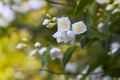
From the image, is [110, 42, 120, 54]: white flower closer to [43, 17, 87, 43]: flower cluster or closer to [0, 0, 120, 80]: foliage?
[0, 0, 120, 80]: foliage

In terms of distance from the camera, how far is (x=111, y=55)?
4.82 ft

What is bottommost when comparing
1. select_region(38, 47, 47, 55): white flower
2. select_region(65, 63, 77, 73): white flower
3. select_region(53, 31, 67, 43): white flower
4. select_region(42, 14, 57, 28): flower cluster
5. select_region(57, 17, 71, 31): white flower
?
select_region(53, 31, 67, 43): white flower

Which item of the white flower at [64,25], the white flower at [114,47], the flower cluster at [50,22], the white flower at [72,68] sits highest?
the white flower at [72,68]

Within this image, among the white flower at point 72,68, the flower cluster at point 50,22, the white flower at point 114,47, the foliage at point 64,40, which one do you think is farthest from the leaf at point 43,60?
the white flower at point 72,68

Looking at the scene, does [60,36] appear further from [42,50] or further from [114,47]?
[114,47]

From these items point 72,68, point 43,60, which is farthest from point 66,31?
point 72,68

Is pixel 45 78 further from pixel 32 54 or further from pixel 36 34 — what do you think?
pixel 32 54

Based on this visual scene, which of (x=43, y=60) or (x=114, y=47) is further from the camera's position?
(x=114, y=47)

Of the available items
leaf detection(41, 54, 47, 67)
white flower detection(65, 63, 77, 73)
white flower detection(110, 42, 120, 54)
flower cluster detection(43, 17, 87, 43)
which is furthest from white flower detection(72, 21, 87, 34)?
white flower detection(65, 63, 77, 73)

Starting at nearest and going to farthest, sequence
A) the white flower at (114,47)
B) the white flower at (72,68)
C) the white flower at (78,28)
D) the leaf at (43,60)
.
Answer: the white flower at (78,28)
the leaf at (43,60)
the white flower at (114,47)
the white flower at (72,68)

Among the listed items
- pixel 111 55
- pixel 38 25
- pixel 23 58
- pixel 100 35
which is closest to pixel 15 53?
pixel 23 58

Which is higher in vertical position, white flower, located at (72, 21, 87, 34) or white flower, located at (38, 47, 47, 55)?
white flower, located at (38, 47, 47, 55)

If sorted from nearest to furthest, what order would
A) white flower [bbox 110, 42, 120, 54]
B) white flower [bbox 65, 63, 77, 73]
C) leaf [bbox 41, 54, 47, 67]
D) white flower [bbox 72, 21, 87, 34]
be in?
white flower [bbox 72, 21, 87, 34], leaf [bbox 41, 54, 47, 67], white flower [bbox 110, 42, 120, 54], white flower [bbox 65, 63, 77, 73]

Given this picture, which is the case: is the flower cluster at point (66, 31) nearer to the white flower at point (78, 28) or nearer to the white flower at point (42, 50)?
the white flower at point (78, 28)
